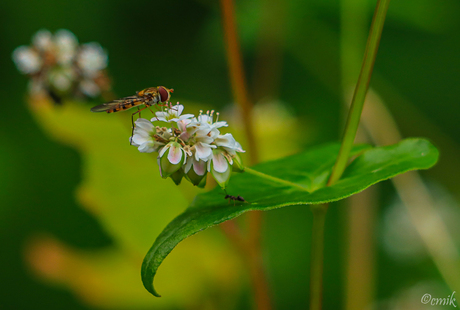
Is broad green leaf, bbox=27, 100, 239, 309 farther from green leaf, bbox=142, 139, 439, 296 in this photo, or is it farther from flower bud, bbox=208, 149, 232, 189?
flower bud, bbox=208, 149, 232, 189

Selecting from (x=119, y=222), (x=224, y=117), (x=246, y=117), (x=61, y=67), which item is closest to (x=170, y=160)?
(x=246, y=117)

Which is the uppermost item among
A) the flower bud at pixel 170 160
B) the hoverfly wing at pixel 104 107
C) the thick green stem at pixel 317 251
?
the hoverfly wing at pixel 104 107

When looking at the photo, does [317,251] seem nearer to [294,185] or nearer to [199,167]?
[294,185]

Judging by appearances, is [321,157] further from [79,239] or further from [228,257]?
[79,239]

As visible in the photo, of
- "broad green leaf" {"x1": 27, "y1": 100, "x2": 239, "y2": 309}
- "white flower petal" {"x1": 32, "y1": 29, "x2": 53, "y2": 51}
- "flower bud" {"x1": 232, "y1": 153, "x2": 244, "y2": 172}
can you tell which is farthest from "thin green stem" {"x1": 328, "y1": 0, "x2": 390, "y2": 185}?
"white flower petal" {"x1": 32, "y1": 29, "x2": 53, "y2": 51}

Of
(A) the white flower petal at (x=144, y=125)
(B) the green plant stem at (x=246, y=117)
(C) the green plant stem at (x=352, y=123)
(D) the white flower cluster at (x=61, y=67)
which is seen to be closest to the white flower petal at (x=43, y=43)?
(D) the white flower cluster at (x=61, y=67)

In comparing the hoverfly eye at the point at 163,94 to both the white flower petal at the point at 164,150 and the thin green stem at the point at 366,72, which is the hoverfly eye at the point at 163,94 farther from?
the thin green stem at the point at 366,72

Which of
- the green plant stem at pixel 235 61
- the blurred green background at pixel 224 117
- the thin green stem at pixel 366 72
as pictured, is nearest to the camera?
the thin green stem at pixel 366 72
